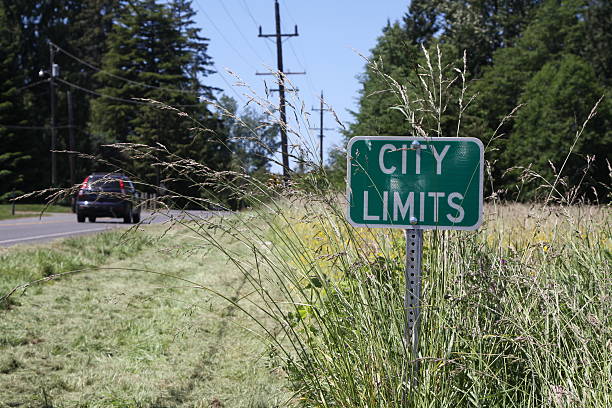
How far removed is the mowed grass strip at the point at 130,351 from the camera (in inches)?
145

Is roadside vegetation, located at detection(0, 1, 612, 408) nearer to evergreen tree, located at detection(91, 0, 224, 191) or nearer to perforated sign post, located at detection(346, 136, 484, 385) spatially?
perforated sign post, located at detection(346, 136, 484, 385)

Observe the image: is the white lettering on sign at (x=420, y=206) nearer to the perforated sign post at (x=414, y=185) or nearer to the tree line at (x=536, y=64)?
the perforated sign post at (x=414, y=185)

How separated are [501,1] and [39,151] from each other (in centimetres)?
3430

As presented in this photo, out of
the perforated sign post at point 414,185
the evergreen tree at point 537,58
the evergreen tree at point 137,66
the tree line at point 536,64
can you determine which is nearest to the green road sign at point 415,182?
the perforated sign post at point 414,185

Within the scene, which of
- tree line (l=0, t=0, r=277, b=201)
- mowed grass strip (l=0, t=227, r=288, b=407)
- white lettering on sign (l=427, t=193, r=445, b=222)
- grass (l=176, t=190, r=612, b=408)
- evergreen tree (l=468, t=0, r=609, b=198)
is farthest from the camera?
tree line (l=0, t=0, r=277, b=201)

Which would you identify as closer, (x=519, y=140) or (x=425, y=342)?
(x=425, y=342)

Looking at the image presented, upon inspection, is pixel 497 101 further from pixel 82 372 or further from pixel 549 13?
pixel 82 372

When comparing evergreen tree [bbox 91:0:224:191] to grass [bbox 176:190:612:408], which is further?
evergreen tree [bbox 91:0:224:191]

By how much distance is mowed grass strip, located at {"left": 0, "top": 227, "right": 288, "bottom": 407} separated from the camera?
368 centimetres

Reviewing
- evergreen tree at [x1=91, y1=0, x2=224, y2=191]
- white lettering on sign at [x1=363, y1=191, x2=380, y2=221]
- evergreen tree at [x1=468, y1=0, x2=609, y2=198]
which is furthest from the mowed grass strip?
evergreen tree at [x1=91, y1=0, x2=224, y2=191]

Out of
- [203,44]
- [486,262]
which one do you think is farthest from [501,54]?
[486,262]

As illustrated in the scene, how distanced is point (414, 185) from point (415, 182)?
0.01 m

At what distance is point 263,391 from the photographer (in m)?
Result: 3.82

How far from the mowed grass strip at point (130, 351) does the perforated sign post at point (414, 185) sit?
2.10 feet
